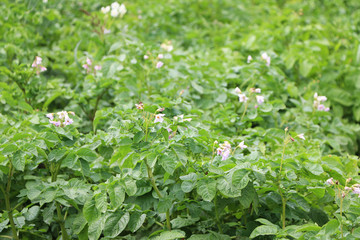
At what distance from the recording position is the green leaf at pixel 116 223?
1.74 metres

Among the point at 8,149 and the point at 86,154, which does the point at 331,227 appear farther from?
the point at 8,149

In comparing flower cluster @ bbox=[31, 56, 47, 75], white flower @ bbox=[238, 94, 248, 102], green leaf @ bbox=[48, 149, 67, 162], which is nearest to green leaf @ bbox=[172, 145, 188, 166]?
green leaf @ bbox=[48, 149, 67, 162]

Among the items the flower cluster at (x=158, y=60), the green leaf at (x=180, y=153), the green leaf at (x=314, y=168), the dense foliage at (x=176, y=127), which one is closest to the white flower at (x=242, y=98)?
the dense foliage at (x=176, y=127)

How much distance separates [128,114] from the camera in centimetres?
208

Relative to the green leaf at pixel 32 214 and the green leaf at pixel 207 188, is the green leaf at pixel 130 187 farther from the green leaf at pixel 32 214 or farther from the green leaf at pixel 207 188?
the green leaf at pixel 32 214

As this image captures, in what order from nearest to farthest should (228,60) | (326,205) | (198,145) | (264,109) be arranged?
(198,145)
(326,205)
(264,109)
(228,60)

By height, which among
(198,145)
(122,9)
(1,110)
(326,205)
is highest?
(122,9)

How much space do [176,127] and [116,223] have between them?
480 millimetres

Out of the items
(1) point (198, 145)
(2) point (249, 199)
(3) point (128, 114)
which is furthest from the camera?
(3) point (128, 114)

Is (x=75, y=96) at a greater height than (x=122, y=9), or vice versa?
(x=122, y=9)

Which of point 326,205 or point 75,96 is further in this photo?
point 75,96

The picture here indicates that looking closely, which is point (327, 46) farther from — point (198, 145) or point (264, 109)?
point (198, 145)

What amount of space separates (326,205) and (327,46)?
2.30 metres

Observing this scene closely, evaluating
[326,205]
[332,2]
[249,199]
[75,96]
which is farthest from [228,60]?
[332,2]
